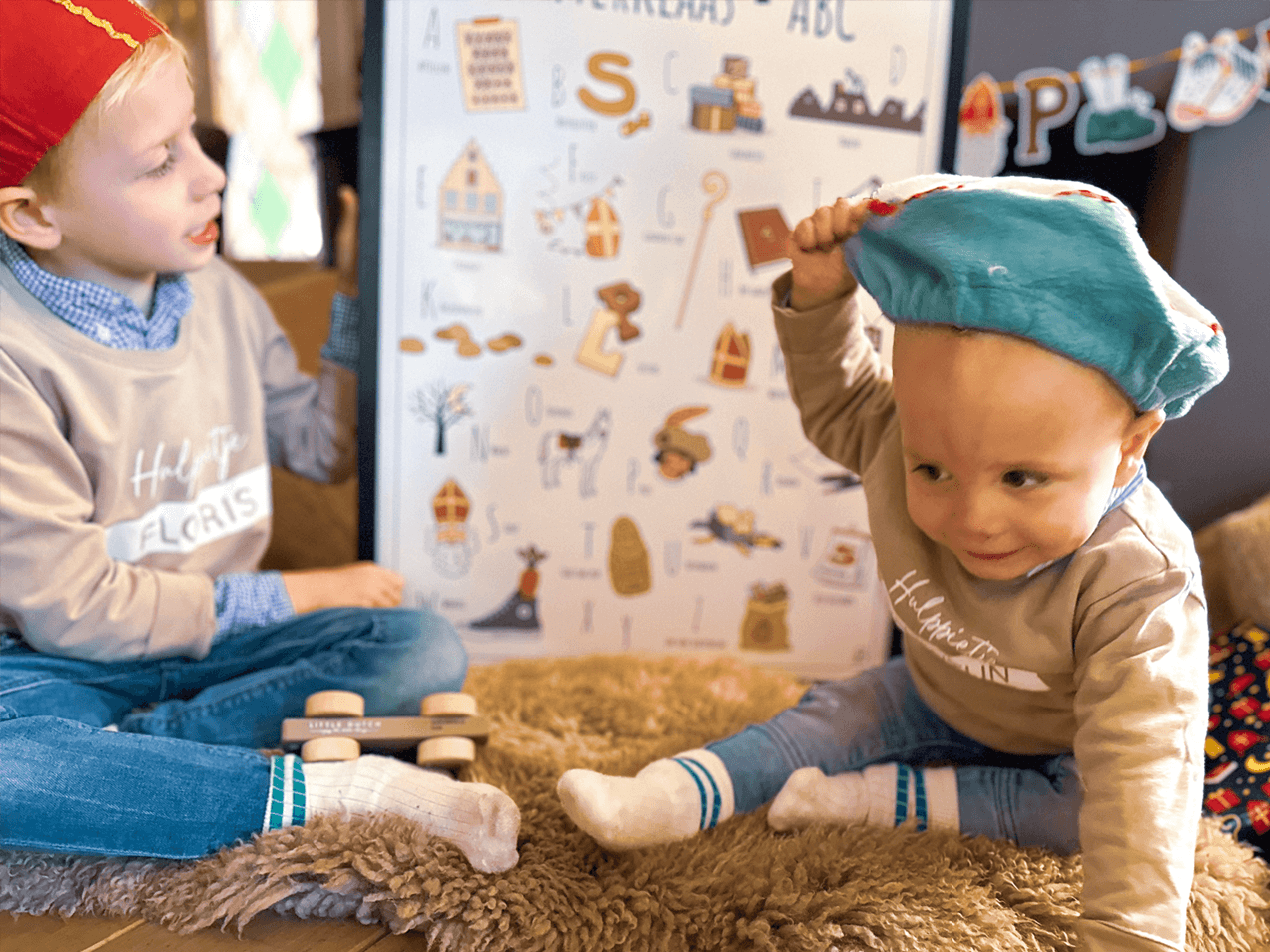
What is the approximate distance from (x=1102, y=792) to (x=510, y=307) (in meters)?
0.79

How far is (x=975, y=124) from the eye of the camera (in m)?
1.23

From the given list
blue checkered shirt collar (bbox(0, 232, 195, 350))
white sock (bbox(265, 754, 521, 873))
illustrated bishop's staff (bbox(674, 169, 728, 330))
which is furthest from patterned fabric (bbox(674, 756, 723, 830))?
blue checkered shirt collar (bbox(0, 232, 195, 350))

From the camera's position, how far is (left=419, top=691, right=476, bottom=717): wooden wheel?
3.18ft

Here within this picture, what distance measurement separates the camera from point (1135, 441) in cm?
71

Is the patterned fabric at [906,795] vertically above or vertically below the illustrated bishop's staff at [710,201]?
below

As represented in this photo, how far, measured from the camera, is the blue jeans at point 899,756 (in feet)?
2.87

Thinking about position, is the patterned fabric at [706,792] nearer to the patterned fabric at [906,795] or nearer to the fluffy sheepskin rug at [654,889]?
the fluffy sheepskin rug at [654,889]

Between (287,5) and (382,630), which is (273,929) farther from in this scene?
(287,5)

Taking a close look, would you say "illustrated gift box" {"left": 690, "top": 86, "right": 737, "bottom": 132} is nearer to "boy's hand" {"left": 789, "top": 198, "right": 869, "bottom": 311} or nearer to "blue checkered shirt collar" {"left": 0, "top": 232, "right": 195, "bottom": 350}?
"boy's hand" {"left": 789, "top": 198, "right": 869, "bottom": 311}

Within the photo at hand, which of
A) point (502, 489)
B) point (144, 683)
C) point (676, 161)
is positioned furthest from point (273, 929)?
point (676, 161)

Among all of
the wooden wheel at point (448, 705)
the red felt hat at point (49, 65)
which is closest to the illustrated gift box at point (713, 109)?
the red felt hat at point (49, 65)

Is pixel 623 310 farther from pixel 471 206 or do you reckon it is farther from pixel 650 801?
pixel 650 801

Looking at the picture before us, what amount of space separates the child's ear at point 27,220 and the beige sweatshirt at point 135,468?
5 cm

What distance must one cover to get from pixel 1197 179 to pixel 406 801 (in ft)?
3.85
